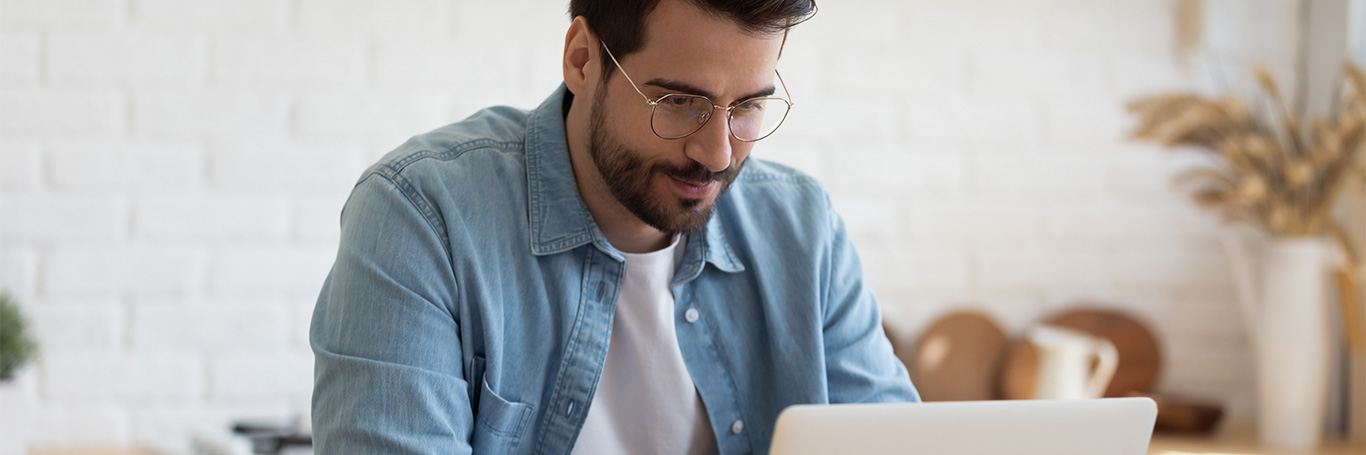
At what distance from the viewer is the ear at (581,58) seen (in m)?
1.23

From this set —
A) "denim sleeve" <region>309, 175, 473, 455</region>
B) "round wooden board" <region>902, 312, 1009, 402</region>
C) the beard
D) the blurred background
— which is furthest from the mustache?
"round wooden board" <region>902, 312, 1009, 402</region>

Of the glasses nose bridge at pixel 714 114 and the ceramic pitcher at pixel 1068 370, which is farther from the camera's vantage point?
the ceramic pitcher at pixel 1068 370

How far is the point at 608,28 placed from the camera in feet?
3.93

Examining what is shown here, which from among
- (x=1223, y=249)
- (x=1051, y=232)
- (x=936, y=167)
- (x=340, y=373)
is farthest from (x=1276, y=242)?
(x=340, y=373)

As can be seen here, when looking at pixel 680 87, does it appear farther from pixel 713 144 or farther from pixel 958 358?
pixel 958 358

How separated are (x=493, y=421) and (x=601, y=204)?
0.29 m

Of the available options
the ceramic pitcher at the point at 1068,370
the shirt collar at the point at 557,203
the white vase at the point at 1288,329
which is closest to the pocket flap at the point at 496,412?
the shirt collar at the point at 557,203

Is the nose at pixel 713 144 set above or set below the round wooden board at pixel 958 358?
above

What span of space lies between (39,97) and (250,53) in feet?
1.25

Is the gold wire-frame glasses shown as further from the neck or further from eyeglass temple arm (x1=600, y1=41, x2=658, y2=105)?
the neck

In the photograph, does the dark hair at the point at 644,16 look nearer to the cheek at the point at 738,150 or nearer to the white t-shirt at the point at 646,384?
the cheek at the point at 738,150

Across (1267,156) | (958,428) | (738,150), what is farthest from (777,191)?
(1267,156)

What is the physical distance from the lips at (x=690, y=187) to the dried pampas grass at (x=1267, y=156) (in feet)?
4.00

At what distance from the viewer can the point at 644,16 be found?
1.16m
